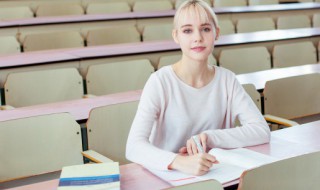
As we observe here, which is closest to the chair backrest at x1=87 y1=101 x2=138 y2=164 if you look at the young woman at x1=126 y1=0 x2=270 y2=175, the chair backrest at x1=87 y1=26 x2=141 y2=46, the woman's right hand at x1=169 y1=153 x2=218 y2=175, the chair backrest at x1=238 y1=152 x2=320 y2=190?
the young woman at x1=126 y1=0 x2=270 y2=175

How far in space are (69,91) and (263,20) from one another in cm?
301

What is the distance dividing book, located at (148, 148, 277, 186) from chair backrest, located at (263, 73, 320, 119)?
117 cm

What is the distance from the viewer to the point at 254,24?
18.9ft

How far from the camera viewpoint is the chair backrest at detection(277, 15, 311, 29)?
5957 mm

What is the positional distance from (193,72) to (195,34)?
171mm

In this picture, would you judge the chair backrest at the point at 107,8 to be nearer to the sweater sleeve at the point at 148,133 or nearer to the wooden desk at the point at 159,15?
the wooden desk at the point at 159,15

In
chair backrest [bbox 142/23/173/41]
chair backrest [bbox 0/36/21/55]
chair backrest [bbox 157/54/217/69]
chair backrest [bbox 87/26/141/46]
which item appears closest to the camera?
chair backrest [bbox 157/54/217/69]

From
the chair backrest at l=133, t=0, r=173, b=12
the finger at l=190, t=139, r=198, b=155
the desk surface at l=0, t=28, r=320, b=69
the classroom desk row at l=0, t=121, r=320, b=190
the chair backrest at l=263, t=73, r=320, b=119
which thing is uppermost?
the chair backrest at l=133, t=0, r=173, b=12

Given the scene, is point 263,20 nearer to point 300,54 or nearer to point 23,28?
point 300,54

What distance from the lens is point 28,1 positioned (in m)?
6.51

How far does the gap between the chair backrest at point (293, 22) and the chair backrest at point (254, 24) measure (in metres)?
0.15

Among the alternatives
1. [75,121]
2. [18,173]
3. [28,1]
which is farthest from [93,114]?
[28,1]

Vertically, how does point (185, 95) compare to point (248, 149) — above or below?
above

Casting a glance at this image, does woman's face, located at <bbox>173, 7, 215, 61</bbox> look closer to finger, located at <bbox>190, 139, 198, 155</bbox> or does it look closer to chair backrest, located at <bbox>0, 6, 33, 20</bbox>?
finger, located at <bbox>190, 139, 198, 155</bbox>
